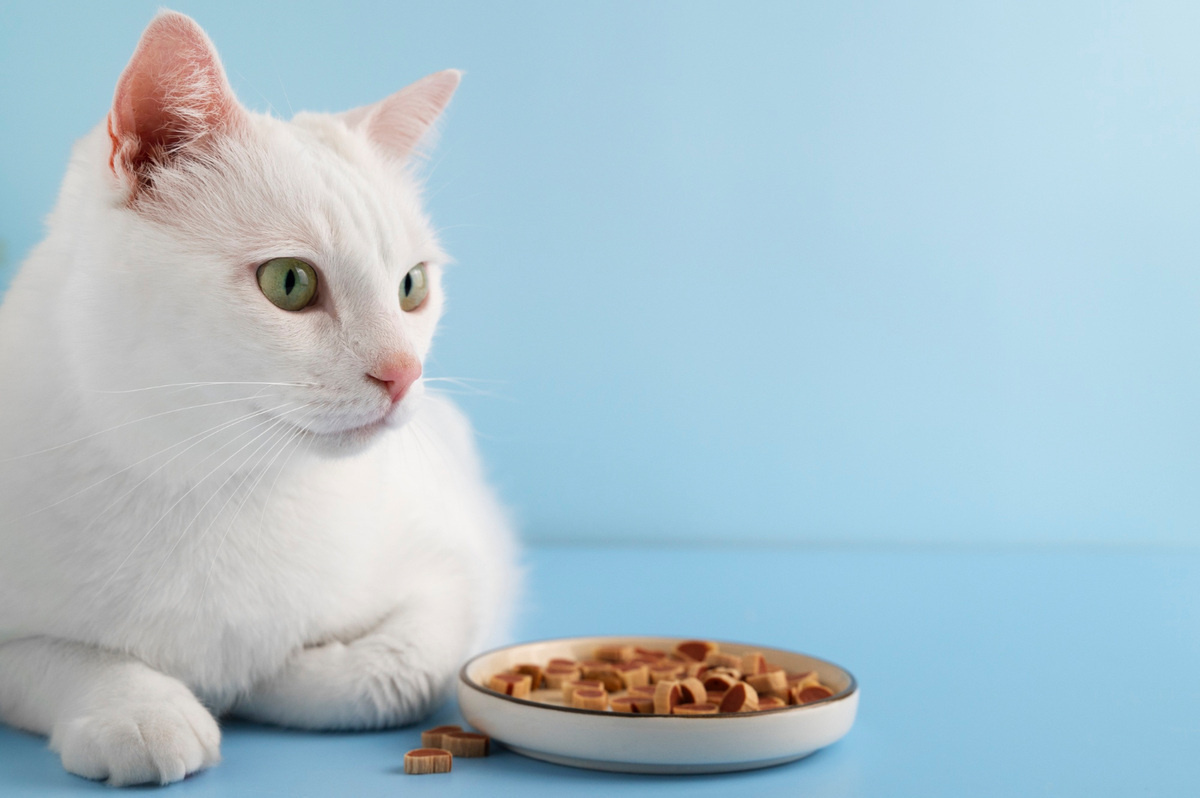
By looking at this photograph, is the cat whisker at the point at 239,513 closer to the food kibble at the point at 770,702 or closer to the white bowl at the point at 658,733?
the white bowl at the point at 658,733

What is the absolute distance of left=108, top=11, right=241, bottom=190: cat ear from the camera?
3.62 feet

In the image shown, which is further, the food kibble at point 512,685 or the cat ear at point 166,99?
the food kibble at point 512,685

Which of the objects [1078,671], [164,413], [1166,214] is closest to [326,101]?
[164,413]

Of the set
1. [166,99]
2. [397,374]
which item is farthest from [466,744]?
[166,99]

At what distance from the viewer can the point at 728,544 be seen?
11.1 ft

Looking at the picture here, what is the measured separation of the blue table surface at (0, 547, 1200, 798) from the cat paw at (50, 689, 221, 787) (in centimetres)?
3

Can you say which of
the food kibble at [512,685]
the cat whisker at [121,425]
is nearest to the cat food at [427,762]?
the food kibble at [512,685]

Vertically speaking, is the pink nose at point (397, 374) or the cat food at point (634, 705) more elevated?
the pink nose at point (397, 374)

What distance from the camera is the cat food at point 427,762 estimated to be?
1188mm

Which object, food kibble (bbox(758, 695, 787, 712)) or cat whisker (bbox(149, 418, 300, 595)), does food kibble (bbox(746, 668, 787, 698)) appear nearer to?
food kibble (bbox(758, 695, 787, 712))

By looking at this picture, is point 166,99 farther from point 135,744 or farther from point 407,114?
point 135,744

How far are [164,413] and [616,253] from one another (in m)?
2.25

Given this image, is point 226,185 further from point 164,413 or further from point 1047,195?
point 1047,195

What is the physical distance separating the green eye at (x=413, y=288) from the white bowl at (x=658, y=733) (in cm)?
48
